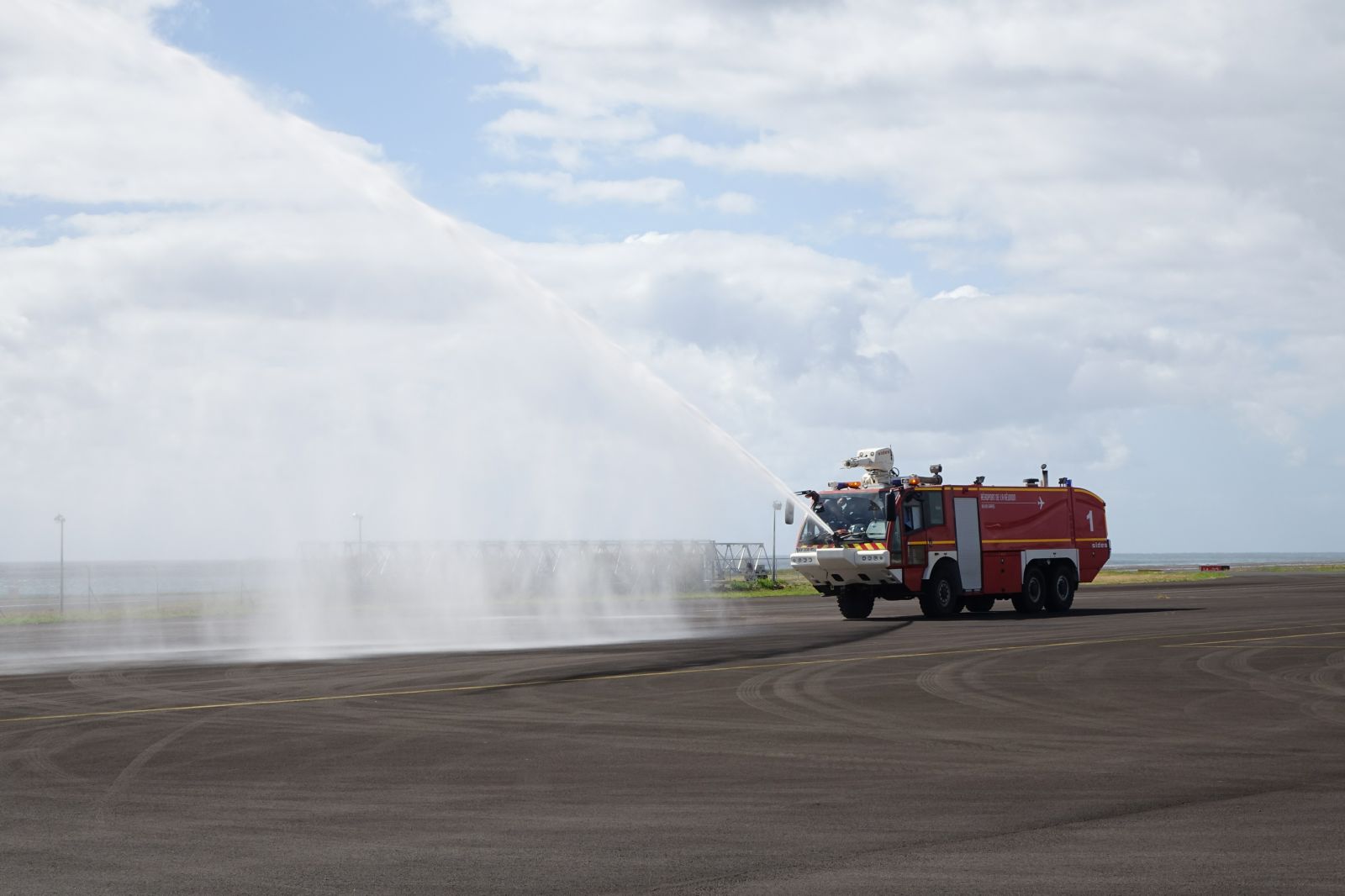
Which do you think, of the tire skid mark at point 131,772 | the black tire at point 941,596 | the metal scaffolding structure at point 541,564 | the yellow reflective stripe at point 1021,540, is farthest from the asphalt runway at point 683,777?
the metal scaffolding structure at point 541,564

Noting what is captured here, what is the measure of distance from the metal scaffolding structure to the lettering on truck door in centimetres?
2583

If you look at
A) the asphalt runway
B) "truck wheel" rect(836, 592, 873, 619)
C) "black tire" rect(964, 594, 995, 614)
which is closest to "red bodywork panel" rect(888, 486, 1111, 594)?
"black tire" rect(964, 594, 995, 614)

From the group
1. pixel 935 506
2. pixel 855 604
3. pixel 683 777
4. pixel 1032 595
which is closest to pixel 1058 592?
pixel 1032 595

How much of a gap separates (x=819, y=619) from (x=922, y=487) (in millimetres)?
4405

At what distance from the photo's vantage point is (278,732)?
14.8m

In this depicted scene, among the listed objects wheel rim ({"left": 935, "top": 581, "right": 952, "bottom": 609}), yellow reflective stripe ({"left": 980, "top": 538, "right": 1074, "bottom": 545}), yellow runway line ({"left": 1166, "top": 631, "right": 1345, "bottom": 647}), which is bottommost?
yellow runway line ({"left": 1166, "top": 631, "right": 1345, "bottom": 647})

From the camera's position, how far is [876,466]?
3594 centimetres

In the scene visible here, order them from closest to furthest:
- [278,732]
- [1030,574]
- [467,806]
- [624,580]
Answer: [467,806] → [278,732] → [1030,574] → [624,580]

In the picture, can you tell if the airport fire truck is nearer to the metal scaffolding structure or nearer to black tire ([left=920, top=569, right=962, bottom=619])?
black tire ([left=920, top=569, right=962, bottom=619])

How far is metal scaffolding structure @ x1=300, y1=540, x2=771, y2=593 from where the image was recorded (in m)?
62.1

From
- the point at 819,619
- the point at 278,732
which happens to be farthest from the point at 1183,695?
the point at 819,619

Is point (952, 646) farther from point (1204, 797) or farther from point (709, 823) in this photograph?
point (709, 823)

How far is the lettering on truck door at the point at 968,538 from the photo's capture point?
36.2m

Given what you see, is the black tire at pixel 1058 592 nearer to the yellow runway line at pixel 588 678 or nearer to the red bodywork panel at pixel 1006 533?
the red bodywork panel at pixel 1006 533
